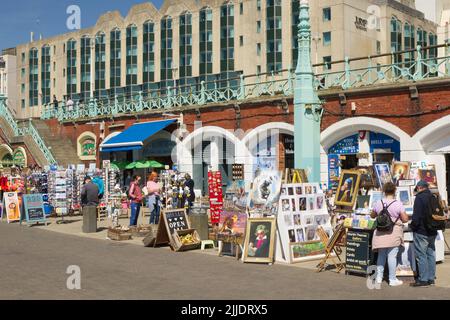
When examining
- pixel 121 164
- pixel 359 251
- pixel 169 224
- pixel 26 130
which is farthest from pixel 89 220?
pixel 26 130

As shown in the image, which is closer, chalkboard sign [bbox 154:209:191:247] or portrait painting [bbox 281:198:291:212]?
portrait painting [bbox 281:198:291:212]

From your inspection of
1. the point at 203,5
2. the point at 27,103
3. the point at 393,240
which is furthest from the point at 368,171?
the point at 27,103

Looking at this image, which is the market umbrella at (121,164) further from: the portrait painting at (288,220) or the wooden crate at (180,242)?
the portrait painting at (288,220)

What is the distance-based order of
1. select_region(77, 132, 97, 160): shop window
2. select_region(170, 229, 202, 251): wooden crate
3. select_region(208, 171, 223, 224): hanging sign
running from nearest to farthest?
select_region(170, 229, 202, 251): wooden crate
select_region(208, 171, 223, 224): hanging sign
select_region(77, 132, 97, 160): shop window

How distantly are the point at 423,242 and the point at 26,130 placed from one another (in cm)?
2773

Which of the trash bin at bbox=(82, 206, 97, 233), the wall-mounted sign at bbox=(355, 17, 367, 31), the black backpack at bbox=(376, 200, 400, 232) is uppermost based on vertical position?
the wall-mounted sign at bbox=(355, 17, 367, 31)

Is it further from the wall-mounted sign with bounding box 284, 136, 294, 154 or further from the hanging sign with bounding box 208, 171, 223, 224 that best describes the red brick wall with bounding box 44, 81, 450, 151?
the hanging sign with bounding box 208, 171, 223, 224

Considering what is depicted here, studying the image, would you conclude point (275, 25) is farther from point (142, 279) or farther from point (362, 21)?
point (142, 279)

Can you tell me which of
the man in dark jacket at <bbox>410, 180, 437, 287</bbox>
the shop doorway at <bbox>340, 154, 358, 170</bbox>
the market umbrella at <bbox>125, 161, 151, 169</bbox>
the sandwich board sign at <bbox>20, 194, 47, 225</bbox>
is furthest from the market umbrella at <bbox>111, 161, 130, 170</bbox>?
the man in dark jacket at <bbox>410, 180, 437, 287</bbox>

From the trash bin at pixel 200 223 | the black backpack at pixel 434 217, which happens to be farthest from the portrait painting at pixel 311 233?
the trash bin at pixel 200 223

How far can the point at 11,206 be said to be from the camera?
2181 centimetres

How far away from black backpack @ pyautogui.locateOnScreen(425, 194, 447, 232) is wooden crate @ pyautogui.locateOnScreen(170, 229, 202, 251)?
6125 millimetres

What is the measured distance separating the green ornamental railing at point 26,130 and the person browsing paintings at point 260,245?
2119 centimetres

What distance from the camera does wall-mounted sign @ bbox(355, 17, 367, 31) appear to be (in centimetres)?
5031
